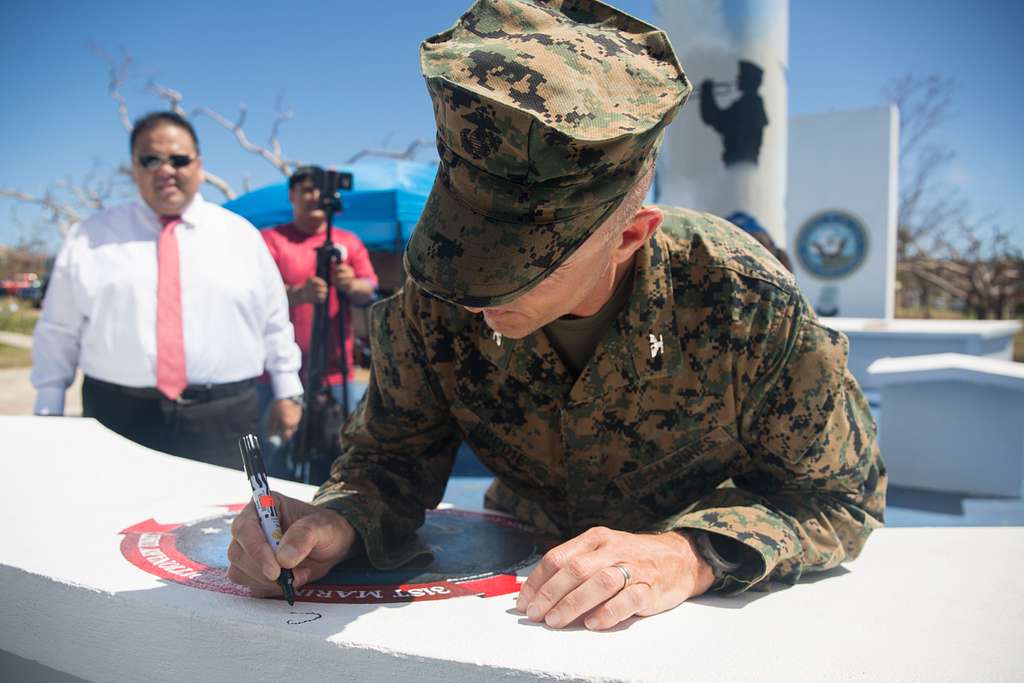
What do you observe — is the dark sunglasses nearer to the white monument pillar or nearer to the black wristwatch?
the black wristwatch

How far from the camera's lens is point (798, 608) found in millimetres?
1182

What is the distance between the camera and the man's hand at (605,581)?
1053mm

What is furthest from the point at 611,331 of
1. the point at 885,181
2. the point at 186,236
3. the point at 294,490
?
the point at 885,181

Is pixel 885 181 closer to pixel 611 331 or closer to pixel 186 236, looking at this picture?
pixel 186 236

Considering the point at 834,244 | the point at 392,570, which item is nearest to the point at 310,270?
the point at 392,570

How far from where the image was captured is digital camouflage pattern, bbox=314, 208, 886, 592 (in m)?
1.29

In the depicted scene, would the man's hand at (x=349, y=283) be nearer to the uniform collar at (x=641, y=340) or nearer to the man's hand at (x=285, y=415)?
the man's hand at (x=285, y=415)

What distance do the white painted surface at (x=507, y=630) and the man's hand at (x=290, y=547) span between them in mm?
50

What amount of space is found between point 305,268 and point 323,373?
621 mm

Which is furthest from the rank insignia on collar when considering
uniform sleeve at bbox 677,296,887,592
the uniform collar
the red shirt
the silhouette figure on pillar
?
the silhouette figure on pillar

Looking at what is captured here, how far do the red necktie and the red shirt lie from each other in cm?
116

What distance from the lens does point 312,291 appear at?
4.30 meters

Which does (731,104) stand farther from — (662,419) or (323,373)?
(662,419)

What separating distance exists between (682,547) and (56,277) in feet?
9.40
